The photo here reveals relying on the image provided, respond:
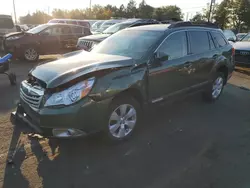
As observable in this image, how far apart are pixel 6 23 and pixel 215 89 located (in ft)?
36.3

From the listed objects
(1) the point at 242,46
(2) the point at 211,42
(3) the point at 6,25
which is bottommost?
(1) the point at 242,46

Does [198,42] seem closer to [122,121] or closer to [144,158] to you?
[122,121]

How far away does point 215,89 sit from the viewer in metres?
6.20

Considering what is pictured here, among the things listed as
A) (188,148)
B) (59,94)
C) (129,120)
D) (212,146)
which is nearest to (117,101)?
(129,120)

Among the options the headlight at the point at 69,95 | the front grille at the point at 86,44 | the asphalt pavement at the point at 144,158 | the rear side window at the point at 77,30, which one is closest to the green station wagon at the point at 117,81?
the headlight at the point at 69,95

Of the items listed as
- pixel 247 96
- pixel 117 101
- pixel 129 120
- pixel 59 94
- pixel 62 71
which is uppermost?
pixel 62 71

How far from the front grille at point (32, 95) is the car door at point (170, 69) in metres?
1.72

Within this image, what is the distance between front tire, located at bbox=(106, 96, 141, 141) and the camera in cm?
363

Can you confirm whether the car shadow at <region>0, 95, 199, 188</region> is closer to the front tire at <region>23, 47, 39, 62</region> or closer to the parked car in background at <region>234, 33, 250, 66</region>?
the front tire at <region>23, 47, 39, 62</region>

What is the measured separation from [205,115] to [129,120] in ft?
7.05

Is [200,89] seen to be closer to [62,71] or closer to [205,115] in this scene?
[205,115]

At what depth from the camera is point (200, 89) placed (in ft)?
18.1

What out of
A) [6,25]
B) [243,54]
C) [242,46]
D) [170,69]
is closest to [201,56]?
[170,69]

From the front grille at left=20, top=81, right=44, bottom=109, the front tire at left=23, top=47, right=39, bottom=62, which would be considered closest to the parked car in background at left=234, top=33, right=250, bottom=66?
the front tire at left=23, top=47, right=39, bottom=62
